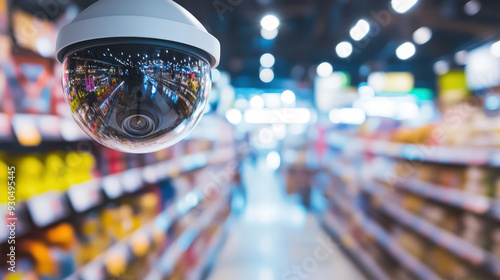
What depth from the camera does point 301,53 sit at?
8.39 meters

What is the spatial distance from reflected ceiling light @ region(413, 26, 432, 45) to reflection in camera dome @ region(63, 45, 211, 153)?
5.75 meters

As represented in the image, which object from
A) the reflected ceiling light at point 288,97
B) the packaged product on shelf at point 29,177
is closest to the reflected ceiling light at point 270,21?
the packaged product on shelf at point 29,177

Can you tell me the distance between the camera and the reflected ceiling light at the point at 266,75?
10809mm

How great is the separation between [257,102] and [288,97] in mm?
1187

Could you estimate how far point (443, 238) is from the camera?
3.22 metres

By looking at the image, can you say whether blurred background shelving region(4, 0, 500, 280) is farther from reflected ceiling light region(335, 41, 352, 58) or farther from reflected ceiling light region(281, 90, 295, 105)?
reflected ceiling light region(281, 90, 295, 105)

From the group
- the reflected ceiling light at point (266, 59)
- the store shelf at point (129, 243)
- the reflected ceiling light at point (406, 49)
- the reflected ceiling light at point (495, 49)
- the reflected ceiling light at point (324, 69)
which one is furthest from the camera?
the reflected ceiling light at point (324, 69)

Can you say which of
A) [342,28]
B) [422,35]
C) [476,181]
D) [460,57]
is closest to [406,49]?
[422,35]

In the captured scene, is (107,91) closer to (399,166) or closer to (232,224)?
(399,166)

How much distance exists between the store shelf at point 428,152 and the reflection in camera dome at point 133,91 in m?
2.65

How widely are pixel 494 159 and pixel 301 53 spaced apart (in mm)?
6211

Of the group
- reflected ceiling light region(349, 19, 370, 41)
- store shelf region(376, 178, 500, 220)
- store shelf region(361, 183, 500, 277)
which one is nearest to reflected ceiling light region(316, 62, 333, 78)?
reflected ceiling light region(349, 19, 370, 41)

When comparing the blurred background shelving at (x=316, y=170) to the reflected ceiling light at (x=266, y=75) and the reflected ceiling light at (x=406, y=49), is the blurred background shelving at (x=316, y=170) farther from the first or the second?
the reflected ceiling light at (x=266, y=75)

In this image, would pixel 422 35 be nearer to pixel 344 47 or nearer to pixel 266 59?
pixel 344 47
